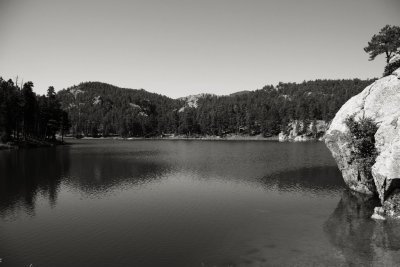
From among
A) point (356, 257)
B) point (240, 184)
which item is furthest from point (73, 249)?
point (240, 184)

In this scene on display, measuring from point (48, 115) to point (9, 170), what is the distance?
2991 inches

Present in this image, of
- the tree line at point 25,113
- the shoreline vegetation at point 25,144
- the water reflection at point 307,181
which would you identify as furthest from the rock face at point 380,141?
the shoreline vegetation at point 25,144

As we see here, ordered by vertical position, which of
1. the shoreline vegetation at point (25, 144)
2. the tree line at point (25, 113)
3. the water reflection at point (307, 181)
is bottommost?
the water reflection at point (307, 181)

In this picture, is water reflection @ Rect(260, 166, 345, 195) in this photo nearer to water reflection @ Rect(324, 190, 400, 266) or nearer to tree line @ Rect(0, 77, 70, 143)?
water reflection @ Rect(324, 190, 400, 266)

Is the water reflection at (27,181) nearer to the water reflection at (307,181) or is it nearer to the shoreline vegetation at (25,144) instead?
the shoreline vegetation at (25,144)

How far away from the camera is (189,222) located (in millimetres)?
35906

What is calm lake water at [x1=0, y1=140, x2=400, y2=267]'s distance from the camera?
2652cm

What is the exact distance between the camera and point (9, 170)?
222ft

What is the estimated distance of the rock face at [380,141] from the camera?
35.4 m

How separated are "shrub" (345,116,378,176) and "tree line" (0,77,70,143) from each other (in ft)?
335

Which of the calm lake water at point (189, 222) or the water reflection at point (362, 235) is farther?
the calm lake water at point (189, 222)

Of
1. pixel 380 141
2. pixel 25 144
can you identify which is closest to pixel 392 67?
pixel 380 141

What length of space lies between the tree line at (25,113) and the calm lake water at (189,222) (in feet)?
163

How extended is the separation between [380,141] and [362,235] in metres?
15.8
